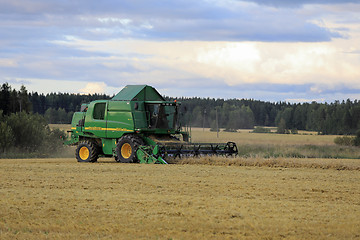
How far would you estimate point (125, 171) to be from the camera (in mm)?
22641

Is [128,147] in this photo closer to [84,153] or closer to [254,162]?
[84,153]

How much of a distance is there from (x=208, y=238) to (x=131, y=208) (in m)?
3.36

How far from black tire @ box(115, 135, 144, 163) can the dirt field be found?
147 inches

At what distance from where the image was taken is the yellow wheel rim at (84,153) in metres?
28.0

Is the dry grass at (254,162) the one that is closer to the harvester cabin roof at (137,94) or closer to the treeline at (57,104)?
the harvester cabin roof at (137,94)

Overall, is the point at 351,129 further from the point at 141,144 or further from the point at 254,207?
the point at 254,207

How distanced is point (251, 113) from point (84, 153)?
117503 millimetres

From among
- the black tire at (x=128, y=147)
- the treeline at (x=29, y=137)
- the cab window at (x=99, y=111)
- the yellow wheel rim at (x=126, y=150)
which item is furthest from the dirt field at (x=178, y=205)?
the treeline at (x=29, y=137)

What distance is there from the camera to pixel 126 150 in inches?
1045

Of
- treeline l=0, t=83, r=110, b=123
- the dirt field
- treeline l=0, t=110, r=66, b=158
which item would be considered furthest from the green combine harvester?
treeline l=0, t=83, r=110, b=123

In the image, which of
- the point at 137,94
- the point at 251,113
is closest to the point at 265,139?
the point at 137,94

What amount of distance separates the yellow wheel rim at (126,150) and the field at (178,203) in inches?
110

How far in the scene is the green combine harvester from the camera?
25.9m

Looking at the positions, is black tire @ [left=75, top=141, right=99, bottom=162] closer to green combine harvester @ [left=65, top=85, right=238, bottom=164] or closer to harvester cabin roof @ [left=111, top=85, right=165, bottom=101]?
green combine harvester @ [left=65, top=85, right=238, bottom=164]
